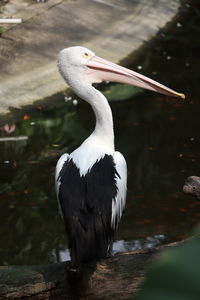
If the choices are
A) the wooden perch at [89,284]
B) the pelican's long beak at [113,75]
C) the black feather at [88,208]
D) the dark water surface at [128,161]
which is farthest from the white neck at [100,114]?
the dark water surface at [128,161]

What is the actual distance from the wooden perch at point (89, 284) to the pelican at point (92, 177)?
0.45ft

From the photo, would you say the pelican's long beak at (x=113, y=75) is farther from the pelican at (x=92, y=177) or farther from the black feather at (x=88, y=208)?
the black feather at (x=88, y=208)

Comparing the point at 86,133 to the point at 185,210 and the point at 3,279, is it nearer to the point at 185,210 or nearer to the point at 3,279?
the point at 185,210

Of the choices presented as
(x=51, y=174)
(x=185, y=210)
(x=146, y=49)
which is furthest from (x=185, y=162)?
(x=146, y=49)

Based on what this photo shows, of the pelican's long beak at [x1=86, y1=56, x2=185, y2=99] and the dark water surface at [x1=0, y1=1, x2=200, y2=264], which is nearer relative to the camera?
the pelican's long beak at [x1=86, y1=56, x2=185, y2=99]

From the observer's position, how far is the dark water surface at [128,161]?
5.10 m

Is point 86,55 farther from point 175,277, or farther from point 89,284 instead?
point 175,277

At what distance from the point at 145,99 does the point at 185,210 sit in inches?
107

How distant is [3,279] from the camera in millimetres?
3355

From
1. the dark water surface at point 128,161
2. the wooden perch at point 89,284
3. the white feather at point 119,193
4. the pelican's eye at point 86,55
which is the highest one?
the pelican's eye at point 86,55

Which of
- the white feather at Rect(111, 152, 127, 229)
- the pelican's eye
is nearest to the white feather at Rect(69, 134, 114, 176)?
the white feather at Rect(111, 152, 127, 229)

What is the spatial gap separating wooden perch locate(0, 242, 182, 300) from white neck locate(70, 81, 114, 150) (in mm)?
808

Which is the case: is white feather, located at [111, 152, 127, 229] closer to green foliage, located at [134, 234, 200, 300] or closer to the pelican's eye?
the pelican's eye

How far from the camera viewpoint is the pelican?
10.2 ft
